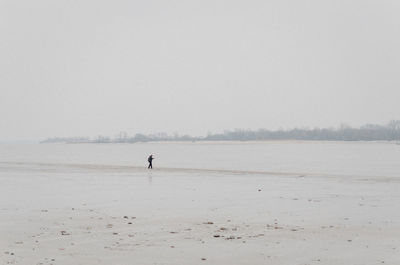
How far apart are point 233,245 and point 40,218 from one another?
811 centimetres

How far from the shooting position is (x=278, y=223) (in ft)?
56.3

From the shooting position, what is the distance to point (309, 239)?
45.8ft

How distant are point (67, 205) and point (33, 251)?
998 cm

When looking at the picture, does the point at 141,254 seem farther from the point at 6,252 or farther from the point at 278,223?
the point at 278,223

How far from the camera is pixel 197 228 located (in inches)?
624

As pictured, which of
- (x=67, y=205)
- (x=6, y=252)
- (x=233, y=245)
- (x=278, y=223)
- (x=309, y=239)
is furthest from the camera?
(x=67, y=205)

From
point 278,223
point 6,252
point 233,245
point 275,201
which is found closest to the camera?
point 6,252

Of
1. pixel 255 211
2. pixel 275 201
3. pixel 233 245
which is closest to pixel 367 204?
pixel 275 201

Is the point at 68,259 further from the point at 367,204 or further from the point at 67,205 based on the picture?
the point at 367,204

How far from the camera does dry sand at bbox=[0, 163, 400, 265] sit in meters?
11.6

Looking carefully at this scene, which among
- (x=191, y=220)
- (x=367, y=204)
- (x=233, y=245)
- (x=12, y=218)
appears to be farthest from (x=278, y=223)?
(x=12, y=218)

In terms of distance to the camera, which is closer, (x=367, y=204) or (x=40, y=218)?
→ (x=40, y=218)

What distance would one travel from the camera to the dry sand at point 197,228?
11641 mm

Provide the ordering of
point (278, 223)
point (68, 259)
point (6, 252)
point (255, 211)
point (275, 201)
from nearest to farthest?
point (68, 259), point (6, 252), point (278, 223), point (255, 211), point (275, 201)
